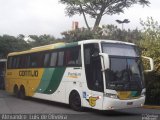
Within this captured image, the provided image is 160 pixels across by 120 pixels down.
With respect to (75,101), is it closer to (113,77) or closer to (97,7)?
(113,77)

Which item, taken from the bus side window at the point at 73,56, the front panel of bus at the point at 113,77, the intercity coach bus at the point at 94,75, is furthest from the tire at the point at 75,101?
the bus side window at the point at 73,56

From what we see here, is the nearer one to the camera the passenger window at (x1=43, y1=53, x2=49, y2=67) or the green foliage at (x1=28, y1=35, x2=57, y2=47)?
the passenger window at (x1=43, y1=53, x2=49, y2=67)

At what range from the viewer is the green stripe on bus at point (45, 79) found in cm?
1969

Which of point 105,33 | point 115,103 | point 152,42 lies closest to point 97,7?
point 105,33

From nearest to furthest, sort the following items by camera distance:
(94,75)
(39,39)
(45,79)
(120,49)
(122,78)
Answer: (122,78)
(94,75)
(120,49)
(45,79)
(39,39)

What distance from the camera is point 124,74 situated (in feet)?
51.9

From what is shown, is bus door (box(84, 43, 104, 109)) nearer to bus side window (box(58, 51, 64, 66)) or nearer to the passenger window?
bus side window (box(58, 51, 64, 66))

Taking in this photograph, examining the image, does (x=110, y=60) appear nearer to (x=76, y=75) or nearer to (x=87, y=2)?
(x=76, y=75)

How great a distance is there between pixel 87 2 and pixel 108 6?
3.06 meters

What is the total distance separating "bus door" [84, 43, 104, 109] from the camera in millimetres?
15727

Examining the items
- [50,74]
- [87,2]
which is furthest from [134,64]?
[87,2]

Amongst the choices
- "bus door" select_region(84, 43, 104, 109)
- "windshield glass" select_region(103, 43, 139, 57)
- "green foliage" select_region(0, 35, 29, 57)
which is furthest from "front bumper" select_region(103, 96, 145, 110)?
"green foliage" select_region(0, 35, 29, 57)

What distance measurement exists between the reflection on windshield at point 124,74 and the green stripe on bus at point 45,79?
4601 mm

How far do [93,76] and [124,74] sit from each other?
133cm
